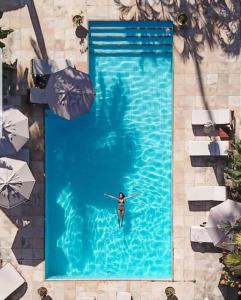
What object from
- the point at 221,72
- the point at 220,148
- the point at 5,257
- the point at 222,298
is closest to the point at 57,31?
the point at 221,72

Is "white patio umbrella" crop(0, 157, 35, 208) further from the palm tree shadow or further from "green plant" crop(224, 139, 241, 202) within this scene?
"green plant" crop(224, 139, 241, 202)

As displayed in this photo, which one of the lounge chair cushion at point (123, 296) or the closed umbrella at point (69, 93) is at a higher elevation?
the closed umbrella at point (69, 93)

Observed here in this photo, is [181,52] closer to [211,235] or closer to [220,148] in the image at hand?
[220,148]

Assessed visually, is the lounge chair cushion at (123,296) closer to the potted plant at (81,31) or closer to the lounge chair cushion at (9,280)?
the lounge chair cushion at (9,280)

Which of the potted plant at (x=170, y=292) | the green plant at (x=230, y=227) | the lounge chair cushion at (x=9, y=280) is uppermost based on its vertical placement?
the green plant at (x=230, y=227)

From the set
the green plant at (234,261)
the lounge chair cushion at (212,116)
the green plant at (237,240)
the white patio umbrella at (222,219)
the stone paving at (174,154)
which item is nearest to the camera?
the green plant at (237,240)

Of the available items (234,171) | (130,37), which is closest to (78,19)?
(130,37)

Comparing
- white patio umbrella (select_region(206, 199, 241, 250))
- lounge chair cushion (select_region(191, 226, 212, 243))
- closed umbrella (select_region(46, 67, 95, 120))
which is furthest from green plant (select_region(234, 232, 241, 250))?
closed umbrella (select_region(46, 67, 95, 120))

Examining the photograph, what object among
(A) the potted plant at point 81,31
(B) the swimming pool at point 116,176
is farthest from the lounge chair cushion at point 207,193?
(A) the potted plant at point 81,31
